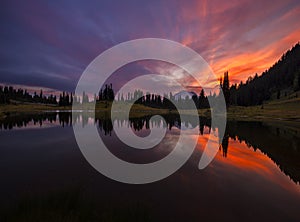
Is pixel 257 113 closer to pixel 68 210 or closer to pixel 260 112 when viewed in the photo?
pixel 260 112

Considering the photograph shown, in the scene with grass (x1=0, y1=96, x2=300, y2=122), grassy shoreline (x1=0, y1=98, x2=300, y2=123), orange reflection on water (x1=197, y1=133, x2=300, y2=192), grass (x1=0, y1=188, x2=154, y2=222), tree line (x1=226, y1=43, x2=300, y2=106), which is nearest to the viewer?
grass (x1=0, y1=188, x2=154, y2=222)

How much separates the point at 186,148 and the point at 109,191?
1315cm

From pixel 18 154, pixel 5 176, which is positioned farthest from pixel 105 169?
pixel 18 154

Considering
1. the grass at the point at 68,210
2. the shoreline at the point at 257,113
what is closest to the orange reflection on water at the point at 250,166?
the grass at the point at 68,210

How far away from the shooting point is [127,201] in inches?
333

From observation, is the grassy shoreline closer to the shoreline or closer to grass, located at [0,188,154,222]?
the shoreline

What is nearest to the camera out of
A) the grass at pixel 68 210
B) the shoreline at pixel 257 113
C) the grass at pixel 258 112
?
the grass at pixel 68 210

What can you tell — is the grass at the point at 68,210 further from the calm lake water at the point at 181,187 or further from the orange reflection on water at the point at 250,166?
the orange reflection on water at the point at 250,166

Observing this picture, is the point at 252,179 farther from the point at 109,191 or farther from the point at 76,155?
the point at 76,155

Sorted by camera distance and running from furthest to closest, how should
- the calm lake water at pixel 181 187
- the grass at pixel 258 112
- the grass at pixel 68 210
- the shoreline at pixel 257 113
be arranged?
the grass at pixel 258 112 → the shoreline at pixel 257 113 → the calm lake water at pixel 181 187 → the grass at pixel 68 210

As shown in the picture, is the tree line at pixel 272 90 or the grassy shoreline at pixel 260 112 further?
the tree line at pixel 272 90

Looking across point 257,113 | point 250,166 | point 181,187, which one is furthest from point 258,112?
point 181,187

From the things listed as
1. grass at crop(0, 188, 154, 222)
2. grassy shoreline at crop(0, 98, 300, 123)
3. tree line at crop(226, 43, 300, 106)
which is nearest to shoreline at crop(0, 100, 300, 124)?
grassy shoreline at crop(0, 98, 300, 123)

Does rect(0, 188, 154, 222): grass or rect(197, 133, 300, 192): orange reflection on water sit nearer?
rect(0, 188, 154, 222): grass
